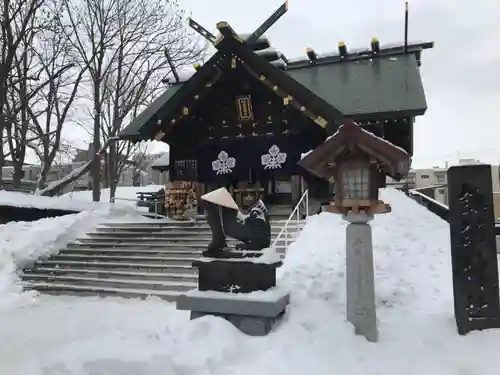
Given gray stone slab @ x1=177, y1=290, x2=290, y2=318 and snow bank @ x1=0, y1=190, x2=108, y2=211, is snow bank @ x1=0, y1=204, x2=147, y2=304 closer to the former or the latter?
snow bank @ x1=0, y1=190, x2=108, y2=211

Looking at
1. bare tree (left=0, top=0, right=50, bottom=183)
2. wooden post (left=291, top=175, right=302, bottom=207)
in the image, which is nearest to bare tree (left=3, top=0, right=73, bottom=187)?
bare tree (left=0, top=0, right=50, bottom=183)

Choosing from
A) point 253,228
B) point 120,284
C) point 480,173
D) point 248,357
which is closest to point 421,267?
point 480,173

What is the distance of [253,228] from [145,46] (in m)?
20.1

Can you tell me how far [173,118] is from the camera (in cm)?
1485

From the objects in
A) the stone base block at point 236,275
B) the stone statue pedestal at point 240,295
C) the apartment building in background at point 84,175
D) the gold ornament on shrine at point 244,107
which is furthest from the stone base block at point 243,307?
the apartment building in background at point 84,175

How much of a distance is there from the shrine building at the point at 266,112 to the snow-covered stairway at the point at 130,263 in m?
3.08

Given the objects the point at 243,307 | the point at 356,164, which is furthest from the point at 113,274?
the point at 356,164

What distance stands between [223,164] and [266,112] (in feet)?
7.79

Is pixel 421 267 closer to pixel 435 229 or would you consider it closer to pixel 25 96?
pixel 435 229

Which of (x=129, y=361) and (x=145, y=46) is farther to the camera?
(x=145, y=46)

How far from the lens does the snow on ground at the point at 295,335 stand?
14.4 feet

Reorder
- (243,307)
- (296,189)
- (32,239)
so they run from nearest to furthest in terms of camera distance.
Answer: (243,307) < (32,239) < (296,189)

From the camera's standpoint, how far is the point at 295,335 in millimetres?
5234

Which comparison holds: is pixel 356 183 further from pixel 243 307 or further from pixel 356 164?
pixel 243 307
